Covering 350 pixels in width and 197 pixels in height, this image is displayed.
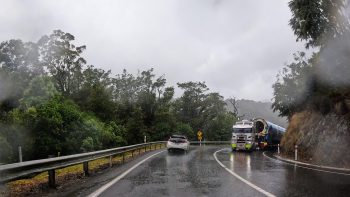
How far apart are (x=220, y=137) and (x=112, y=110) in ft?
107

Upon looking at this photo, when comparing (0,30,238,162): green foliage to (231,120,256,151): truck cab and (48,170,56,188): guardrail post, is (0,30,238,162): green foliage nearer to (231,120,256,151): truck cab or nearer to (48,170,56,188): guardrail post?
(231,120,256,151): truck cab

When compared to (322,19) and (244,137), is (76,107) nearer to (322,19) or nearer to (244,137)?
(244,137)

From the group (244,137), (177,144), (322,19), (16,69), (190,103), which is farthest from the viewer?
(190,103)

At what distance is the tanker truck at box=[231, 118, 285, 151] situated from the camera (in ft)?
140

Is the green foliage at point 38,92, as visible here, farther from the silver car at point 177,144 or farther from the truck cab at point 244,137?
the silver car at point 177,144

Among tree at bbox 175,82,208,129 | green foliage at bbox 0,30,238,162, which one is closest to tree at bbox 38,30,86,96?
green foliage at bbox 0,30,238,162

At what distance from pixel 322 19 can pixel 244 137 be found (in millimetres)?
18013

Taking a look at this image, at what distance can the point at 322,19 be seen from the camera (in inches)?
1074

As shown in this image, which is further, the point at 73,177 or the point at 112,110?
the point at 112,110

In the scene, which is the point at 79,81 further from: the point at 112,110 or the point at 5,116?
the point at 5,116

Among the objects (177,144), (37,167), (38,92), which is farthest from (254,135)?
(37,167)

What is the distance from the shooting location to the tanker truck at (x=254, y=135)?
4259cm

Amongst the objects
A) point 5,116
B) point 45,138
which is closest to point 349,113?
point 45,138

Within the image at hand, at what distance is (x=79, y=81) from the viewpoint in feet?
254
